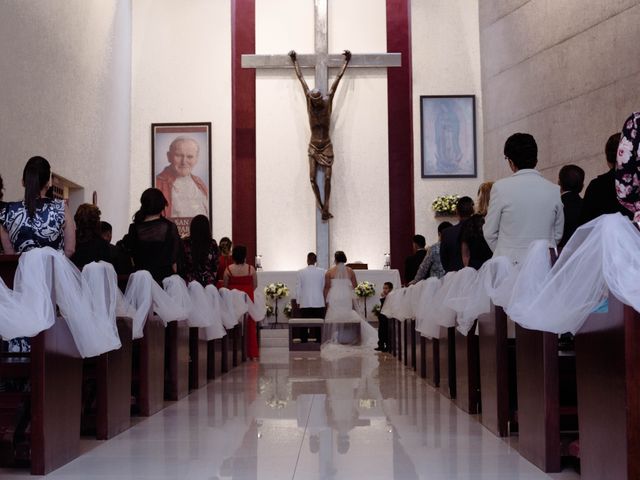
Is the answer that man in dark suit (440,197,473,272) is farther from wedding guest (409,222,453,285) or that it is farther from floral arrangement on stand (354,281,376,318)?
floral arrangement on stand (354,281,376,318)

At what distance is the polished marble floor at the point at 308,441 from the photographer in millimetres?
3227

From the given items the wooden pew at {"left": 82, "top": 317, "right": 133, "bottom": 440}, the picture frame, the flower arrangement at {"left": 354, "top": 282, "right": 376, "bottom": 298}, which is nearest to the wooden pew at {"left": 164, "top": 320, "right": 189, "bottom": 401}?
the wooden pew at {"left": 82, "top": 317, "right": 133, "bottom": 440}

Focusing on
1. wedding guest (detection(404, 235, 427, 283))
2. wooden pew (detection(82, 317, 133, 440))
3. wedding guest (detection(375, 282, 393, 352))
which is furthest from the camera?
wedding guest (detection(375, 282, 393, 352))

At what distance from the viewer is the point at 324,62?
41.4ft

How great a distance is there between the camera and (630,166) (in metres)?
2.63

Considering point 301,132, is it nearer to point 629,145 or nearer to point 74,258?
point 74,258

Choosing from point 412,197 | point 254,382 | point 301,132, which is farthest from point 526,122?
point 254,382

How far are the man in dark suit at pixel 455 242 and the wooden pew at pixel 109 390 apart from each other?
2355 mm

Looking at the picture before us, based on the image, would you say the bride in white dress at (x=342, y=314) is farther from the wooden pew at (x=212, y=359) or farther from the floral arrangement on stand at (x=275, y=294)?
the wooden pew at (x=212, y=359)

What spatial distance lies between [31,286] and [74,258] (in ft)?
5.53

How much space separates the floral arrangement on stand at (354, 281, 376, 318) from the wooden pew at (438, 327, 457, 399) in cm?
574

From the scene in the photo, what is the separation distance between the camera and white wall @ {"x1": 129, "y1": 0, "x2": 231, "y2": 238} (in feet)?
42.1

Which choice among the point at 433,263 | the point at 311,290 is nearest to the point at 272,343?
the point at 311,290

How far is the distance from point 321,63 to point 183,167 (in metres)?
2.53
